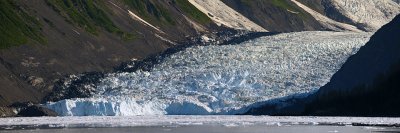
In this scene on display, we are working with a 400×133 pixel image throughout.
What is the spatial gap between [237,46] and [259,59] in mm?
11979

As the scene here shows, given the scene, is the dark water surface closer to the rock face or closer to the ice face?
the rock face

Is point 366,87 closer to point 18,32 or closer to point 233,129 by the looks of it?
point 233,129

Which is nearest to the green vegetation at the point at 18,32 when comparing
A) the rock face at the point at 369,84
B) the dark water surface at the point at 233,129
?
the rock face at the point at 369,84

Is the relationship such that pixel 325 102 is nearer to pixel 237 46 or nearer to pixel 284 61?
pixel 284 61

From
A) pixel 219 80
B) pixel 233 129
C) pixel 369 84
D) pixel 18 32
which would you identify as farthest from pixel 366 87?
pixel 18 32

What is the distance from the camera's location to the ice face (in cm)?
13950

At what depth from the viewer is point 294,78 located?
14662 centimetres

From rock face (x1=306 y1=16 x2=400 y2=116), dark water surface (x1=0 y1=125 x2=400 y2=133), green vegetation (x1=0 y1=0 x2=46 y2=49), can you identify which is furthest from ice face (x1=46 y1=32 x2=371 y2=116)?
dark water surface (x1=0 y1=125 x2=400 y2=133)

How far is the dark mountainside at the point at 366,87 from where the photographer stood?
11438 centimetres

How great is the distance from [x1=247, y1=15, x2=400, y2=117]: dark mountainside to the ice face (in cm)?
1089

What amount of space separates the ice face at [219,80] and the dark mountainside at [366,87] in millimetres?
10891

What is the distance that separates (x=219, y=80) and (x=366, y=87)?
32.5m

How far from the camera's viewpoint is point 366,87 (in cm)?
11750

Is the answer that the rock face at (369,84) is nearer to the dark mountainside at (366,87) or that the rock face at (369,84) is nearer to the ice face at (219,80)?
the dark mountainside at (366,87)
